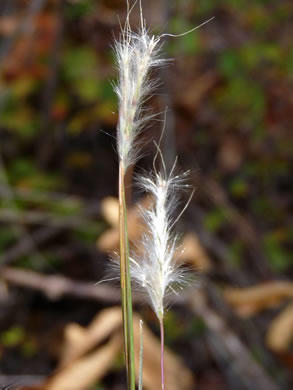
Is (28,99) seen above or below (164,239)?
above

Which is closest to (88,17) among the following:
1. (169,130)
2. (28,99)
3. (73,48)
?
(73,48)

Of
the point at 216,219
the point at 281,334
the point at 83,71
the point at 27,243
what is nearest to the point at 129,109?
the point at 281,334

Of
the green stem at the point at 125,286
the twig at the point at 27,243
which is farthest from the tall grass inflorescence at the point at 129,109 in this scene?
the twig at the point at 27,243

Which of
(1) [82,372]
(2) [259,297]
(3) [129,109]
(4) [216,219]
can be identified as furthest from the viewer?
(4) [216,219]

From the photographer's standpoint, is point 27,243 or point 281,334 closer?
point 281,334

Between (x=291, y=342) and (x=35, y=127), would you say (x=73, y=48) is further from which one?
(x=291, y=342)

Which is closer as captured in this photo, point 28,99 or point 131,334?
point 131,334

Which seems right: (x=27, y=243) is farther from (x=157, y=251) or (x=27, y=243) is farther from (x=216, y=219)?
(x=157, y=251)
